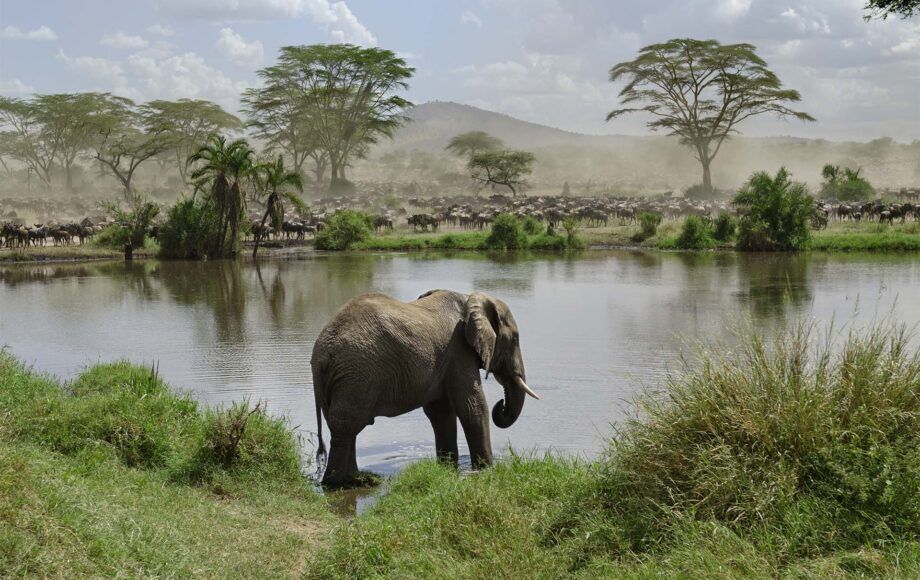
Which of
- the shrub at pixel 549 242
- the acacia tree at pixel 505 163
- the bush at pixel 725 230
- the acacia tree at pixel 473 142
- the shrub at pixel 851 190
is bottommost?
the shrub at pixel 549 242

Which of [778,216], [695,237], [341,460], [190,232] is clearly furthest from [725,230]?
[341,460]

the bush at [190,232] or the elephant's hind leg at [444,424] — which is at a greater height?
the bush at [190,232]

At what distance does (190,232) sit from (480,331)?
26997mm

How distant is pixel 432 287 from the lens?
22.2m

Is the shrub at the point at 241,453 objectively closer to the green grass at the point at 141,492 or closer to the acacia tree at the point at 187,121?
the green grass at the point at 141,492

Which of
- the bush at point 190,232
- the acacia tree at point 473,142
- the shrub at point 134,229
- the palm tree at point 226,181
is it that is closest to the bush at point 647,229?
the palm tree at point 226,181

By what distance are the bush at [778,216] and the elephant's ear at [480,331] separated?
26153 millimetres

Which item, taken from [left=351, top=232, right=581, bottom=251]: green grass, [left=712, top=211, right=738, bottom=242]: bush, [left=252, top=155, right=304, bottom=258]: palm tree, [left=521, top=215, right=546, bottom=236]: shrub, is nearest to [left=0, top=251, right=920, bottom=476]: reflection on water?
[left=712, top=211, right=738, bottom=242]: bush

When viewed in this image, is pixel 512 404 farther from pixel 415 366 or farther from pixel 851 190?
pixel 851 190

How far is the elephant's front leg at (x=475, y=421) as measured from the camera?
786 cm

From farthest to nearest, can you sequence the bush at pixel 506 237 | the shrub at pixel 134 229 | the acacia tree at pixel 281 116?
the acacia tree at pixel 281 116 < the bush at pixel 506 237 < the shrub at pixel 134 229

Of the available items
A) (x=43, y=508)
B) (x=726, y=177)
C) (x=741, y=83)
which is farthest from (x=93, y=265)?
(x=726, y=177)

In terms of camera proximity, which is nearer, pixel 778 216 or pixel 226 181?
pixel 226 181

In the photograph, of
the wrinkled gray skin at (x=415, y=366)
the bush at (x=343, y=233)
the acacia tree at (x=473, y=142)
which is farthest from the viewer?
the acacia tree at (x=473, y=142)
